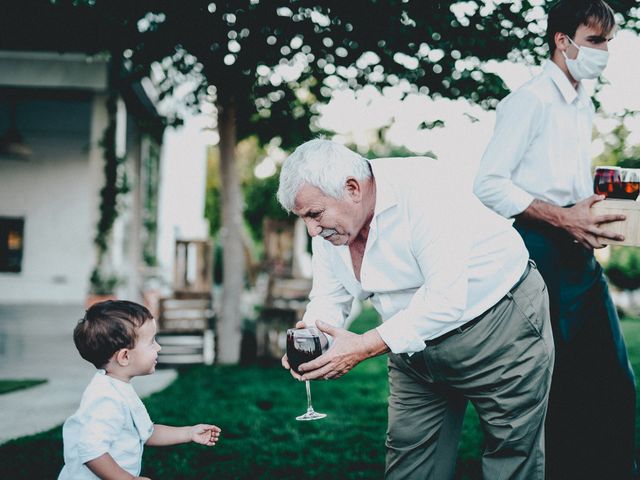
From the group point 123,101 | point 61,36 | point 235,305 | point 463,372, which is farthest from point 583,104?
point 123,101

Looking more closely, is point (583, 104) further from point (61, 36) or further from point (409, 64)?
point (61, 36)

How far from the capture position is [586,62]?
267cm

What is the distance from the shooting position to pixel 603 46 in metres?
2.66

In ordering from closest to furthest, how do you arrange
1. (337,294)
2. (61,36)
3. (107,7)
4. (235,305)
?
1. (337,294)
2. (107,7)
3. (61,36)
4. (235,305)

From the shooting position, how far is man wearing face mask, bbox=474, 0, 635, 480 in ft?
8.58

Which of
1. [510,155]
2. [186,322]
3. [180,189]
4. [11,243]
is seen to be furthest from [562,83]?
[180,189]

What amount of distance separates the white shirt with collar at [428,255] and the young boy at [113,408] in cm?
76

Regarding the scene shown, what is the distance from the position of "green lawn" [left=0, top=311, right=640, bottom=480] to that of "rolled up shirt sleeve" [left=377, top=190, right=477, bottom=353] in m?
1.75

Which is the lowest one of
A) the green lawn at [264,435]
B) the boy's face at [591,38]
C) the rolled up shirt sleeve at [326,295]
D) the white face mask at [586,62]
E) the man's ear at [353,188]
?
the green lawn at [264,435]

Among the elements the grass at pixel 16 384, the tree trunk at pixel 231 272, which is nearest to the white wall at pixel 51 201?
the tree trunk at pixel 231 272

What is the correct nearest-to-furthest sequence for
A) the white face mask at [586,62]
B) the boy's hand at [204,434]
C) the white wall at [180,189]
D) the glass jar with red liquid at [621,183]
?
the boy's hand at [204,434], the glass jar with red liquid at [621,183], the white face mask at [586,62], the white wall at [180,189]

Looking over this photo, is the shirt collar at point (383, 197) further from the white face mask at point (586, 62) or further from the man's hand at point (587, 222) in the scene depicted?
the white face mask at point (586, 62)

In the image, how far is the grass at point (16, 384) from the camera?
5449mm

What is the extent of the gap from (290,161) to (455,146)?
1741mm
